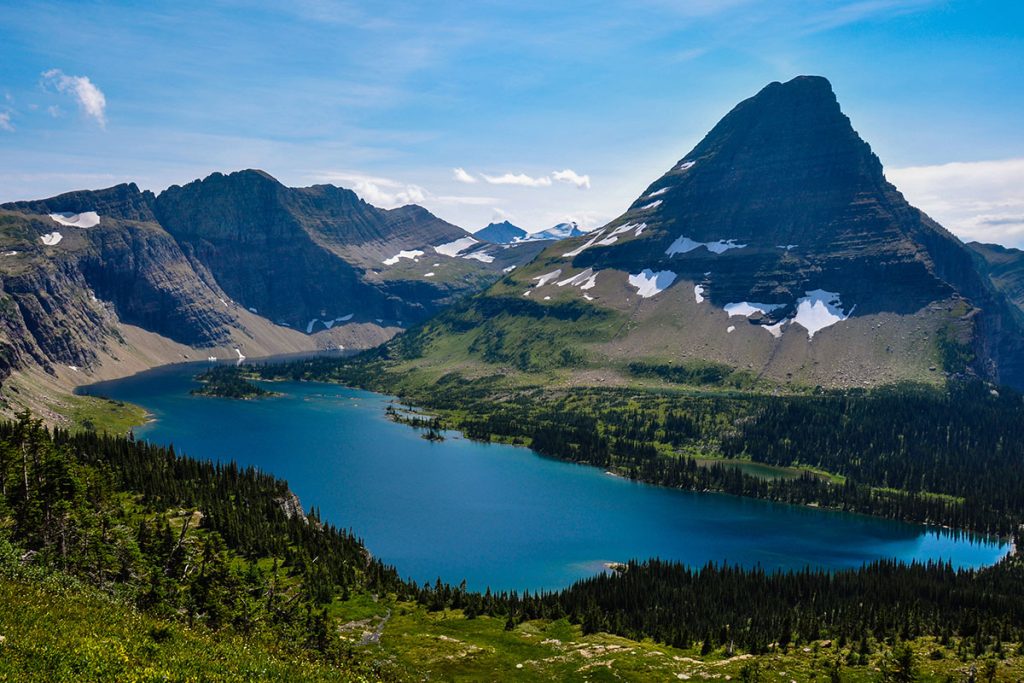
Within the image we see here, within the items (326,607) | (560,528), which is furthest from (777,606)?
(326,607)

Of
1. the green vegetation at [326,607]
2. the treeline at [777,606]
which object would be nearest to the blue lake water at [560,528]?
the treeline at [777,606]

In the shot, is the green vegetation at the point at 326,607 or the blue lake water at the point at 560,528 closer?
the green vegetation at the point at 326,607

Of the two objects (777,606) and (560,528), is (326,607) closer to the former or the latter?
(777,606)

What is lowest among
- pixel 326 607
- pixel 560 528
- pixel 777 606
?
pixel 560 528

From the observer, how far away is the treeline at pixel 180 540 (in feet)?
212

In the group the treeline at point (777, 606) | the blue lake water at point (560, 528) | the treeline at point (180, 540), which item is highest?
the treeline at point (180, 540)

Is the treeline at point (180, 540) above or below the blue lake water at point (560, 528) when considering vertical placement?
above

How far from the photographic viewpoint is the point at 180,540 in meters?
80.4

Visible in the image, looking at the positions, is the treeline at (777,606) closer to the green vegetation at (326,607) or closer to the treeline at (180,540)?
the green vegetation at (326,607)

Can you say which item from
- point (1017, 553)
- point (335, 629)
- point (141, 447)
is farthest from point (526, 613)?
point (1017, 553)

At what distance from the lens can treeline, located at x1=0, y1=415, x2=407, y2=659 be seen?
6456 centimetres

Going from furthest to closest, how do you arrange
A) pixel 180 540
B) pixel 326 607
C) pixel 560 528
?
1. pixel 560 528
2. pixel 326 607
3. pixel 180 540

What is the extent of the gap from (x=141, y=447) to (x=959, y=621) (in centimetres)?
13284

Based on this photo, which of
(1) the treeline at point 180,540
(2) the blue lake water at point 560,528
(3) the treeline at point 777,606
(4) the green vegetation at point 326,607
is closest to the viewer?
(4) the green vegetation at point 326,607
